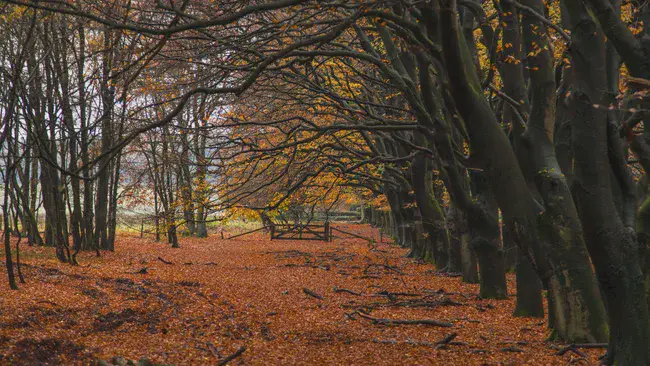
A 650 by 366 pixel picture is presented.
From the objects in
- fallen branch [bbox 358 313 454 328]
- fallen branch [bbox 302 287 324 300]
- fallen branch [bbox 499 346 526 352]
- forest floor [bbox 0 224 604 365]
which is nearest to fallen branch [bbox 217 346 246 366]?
forest floor [bbox 0 224 604 365]

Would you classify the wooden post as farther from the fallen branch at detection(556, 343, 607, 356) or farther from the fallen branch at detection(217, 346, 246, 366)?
the fallen branch at detection(556, 343, 607, 356)

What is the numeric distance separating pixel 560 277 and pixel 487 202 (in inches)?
177

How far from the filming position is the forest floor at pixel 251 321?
670 cm

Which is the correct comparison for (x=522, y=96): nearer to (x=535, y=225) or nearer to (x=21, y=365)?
(x=535, y=225)

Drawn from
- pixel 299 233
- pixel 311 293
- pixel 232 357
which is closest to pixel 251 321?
pixel 232 357

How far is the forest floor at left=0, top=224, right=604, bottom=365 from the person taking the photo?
670 centimetres

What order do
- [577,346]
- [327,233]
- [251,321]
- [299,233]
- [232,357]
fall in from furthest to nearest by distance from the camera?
1. [299,233]
2. [327,233]
3. [251,321]
4. [232,357]
5. [577,346]

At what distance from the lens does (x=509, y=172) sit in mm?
6332

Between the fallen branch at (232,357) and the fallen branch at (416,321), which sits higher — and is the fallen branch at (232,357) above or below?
above

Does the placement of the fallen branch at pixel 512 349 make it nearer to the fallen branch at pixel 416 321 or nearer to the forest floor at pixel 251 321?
the forest floor at pixel 251 321

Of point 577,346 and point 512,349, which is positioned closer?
point 577,346

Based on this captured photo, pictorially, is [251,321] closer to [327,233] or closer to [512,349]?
[512,349]

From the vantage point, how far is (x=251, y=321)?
939 cm

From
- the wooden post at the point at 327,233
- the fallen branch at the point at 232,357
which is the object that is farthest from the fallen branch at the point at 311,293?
the wooden post at the point at 327,233
